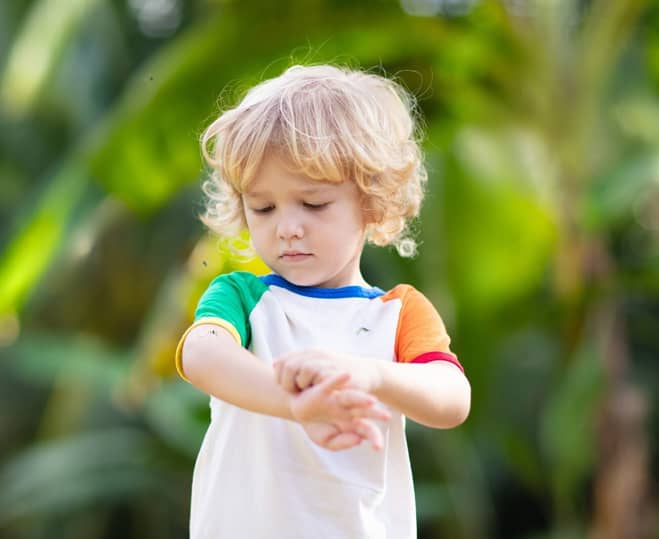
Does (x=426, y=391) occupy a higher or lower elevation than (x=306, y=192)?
lower

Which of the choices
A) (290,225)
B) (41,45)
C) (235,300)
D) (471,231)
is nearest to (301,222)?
(290,225)

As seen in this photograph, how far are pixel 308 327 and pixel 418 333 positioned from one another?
14 cm

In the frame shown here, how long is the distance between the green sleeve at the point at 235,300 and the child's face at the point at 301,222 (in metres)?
0.04

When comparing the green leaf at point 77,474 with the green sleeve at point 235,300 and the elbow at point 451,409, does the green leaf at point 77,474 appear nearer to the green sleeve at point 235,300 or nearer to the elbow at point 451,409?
the green sleeve at point 235,300

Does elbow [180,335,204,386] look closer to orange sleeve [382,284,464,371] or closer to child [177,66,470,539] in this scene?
child [177,66,470,539]

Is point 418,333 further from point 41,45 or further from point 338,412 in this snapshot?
point 41,45

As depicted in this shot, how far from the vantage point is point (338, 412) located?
1.21 meters

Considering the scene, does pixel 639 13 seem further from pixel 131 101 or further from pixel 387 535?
pixel 387 535

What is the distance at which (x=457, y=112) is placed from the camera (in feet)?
14.4

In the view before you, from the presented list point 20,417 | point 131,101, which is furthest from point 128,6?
point 131,101

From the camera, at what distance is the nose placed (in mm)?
1386

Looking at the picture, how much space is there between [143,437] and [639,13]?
11.1 feet

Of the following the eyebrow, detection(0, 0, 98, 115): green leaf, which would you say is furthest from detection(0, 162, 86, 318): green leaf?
the eyebrow

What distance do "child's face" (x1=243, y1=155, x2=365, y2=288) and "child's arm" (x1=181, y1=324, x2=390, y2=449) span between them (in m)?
0.14
